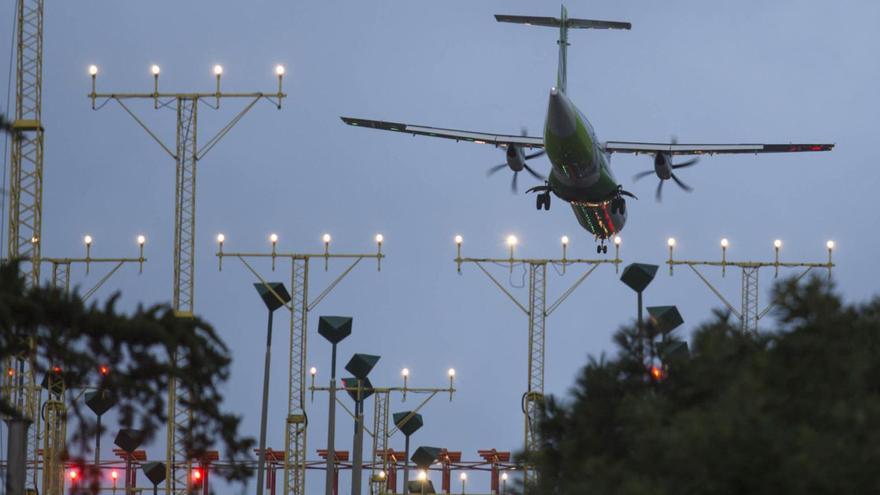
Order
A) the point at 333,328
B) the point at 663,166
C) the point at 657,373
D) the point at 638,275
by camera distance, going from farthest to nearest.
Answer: the point at 663,166 → the point at 333,328 → the point at 638,275 → the point at 657,373

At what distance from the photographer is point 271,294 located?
5556 cm

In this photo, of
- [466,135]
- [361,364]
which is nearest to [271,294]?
[361,364]

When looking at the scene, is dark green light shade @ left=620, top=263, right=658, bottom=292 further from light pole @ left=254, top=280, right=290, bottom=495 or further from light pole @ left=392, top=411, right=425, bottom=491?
light pole @ left=392, top=411, right=425, bottom=491

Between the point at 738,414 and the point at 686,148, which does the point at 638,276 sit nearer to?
the point at 738,414

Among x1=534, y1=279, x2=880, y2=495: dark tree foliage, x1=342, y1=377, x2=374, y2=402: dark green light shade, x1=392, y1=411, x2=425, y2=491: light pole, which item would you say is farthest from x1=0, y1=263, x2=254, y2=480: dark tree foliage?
x1=392, y1=411, x2=425, y2=491: light pole

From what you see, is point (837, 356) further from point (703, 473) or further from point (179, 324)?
point (179, 324)

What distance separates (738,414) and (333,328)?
33218mm

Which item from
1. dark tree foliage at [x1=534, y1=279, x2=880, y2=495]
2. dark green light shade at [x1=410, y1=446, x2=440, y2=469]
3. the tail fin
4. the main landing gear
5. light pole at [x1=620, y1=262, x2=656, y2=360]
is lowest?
dark green light shade at [x1=410, y1=446, x2=440, y2=469]

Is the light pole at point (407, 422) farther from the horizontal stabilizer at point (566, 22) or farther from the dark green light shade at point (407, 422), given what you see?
the horizontal stabilizer at point (566, 22)

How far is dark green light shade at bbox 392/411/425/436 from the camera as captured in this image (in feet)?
273

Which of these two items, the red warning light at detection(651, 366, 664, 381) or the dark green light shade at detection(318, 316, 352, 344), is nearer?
the red warning light at detection(651, 366, 664, 381)

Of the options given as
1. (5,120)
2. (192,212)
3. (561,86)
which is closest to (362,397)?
(192,212)

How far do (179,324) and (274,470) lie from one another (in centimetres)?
8547

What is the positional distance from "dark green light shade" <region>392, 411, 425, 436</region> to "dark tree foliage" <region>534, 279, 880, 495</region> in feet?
166
